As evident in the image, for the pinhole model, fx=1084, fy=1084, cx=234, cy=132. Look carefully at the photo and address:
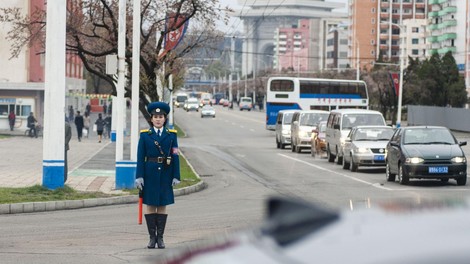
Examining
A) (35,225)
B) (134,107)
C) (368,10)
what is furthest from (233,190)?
(368,10)

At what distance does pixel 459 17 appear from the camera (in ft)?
471

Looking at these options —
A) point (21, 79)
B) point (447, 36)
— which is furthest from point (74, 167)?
point (447, 36)

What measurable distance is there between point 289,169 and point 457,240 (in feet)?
107

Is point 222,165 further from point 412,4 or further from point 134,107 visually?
point 412,4

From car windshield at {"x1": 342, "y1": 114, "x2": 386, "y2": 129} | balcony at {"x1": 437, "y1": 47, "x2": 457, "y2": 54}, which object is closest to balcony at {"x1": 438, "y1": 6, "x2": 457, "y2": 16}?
balcony at {"x1": 437, "y1": 47, "x2": 457, "y2": 54}

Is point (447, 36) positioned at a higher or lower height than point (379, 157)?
higher

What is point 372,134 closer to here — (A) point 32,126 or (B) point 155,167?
(B) point 155,167

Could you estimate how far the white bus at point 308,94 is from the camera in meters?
70.3

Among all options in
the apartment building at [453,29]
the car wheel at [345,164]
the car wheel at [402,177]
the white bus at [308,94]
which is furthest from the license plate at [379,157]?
the apartment building at [453,29]

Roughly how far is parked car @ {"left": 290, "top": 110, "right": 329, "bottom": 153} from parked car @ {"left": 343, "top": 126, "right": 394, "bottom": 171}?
12.5 meters

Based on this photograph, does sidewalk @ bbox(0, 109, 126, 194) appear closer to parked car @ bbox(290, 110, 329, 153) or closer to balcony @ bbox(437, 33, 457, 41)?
parked car @ bbox(290, 110, 329, 153)

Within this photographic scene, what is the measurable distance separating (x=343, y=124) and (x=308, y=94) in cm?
3224

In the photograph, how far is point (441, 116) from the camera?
88.3 metres

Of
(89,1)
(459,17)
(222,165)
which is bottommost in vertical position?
(222,165)
